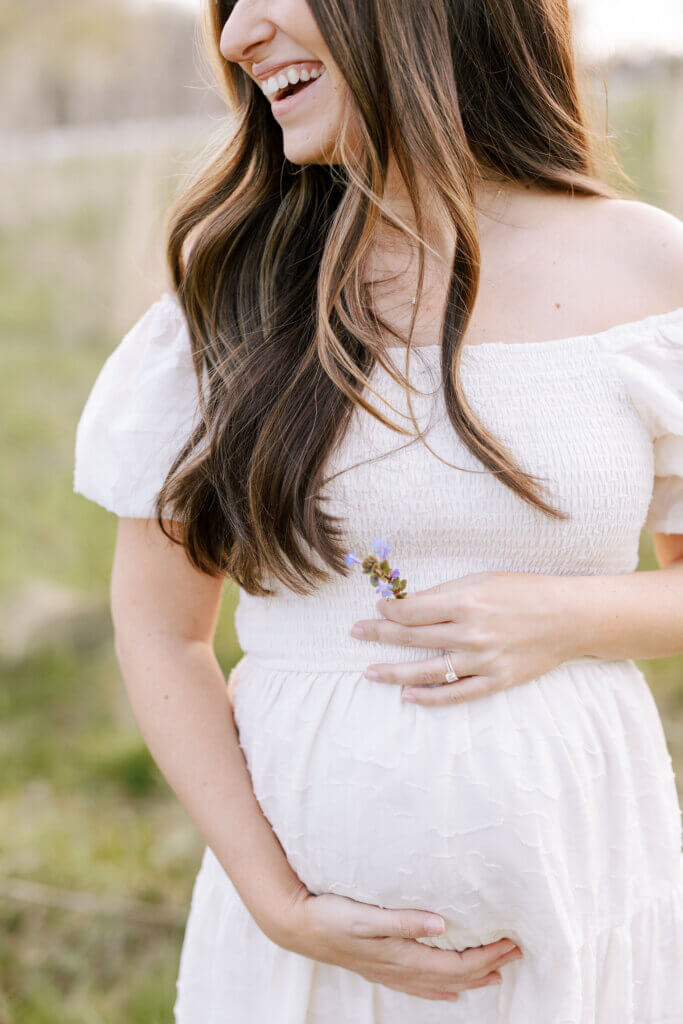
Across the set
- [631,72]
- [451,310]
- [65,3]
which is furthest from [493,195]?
[65,3]

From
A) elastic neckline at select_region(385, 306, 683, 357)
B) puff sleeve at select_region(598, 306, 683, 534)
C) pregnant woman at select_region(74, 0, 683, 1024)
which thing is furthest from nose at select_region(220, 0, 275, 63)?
puff sleeve at select_region(598, 306, 683, 534)

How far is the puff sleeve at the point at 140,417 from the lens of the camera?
3.81 ft

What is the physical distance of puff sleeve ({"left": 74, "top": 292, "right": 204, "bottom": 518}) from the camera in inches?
45.7

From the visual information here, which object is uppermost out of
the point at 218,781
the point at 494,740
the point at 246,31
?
the point at 246,31

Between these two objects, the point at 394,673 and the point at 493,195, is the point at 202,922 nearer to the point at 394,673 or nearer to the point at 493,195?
the point at 394,673

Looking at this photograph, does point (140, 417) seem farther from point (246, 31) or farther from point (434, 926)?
point (434, 926)

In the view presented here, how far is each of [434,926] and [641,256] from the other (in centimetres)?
82

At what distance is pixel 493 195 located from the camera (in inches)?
48.4

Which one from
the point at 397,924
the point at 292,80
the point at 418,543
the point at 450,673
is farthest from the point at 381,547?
the point at 292,80

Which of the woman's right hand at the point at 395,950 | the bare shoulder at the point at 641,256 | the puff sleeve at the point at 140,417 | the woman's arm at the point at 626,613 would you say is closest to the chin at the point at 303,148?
the puff sleeve at the point at 140,417

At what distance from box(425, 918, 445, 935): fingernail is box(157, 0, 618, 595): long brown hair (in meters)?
0.40

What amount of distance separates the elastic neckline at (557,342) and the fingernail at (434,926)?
25.2 inches

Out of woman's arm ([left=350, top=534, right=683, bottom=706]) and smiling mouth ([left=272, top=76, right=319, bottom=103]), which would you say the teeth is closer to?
smiling mouth ([left=272, top=76, right=319, bottom=103])

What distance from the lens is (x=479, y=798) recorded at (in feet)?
3.29
